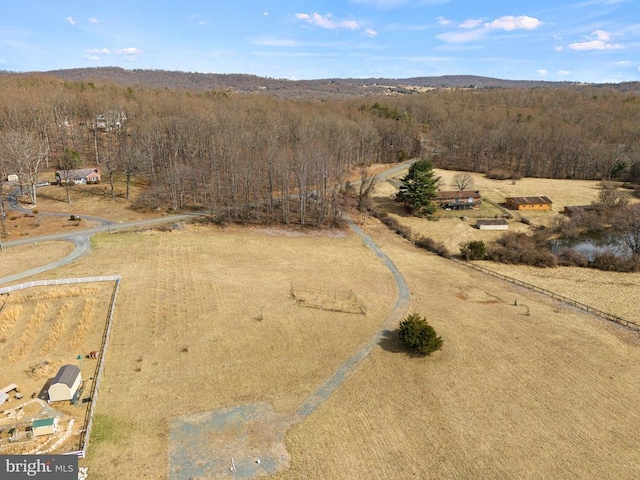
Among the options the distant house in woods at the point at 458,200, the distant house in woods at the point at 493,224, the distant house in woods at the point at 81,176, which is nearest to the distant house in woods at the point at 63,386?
the distant house in woods at the point at 81,176

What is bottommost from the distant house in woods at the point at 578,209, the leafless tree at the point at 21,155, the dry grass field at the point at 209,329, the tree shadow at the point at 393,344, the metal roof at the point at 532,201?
the tree shadow at the point at 393,344

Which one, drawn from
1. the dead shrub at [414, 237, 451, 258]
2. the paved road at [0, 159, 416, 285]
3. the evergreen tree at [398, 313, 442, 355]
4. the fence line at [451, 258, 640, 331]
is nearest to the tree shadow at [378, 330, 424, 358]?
the evergreen tree at [398, 313, 442, 355]

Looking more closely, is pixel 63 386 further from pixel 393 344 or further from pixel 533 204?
pixel 533 204

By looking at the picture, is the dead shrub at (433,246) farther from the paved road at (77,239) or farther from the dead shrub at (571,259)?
the paved road at (77,239)

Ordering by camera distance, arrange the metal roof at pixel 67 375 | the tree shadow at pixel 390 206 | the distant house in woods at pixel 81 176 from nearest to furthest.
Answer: the metal roof at pixel 67 375, the distant house in woods at pixel 81 176, the tree shadow at pixel 390 206

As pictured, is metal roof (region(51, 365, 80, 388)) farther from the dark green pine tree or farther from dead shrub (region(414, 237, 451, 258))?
the dark green pine tree

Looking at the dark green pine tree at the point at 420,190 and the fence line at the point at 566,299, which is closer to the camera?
the fence line at the point at 566,299

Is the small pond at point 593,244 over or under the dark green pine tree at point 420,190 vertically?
under
